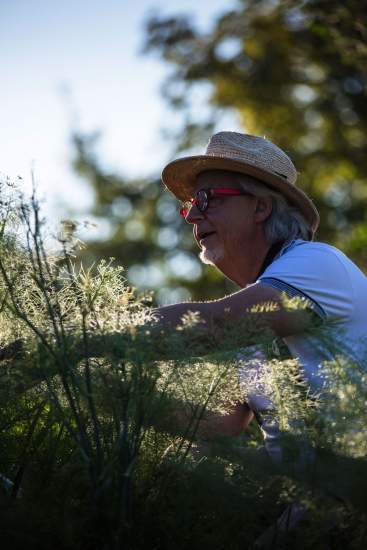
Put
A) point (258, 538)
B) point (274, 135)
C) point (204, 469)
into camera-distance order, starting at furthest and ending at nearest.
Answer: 1. point (274, 135)
2. point (258, 538)
3. point (204, 469)

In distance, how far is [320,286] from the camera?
301cm

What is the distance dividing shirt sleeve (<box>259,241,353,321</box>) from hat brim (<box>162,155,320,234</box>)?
972mm

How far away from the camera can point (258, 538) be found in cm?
232

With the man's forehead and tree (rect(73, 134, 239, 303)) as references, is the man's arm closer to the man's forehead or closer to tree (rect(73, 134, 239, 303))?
the man's forehead

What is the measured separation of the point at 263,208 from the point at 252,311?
1999mm

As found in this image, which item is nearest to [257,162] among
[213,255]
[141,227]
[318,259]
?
[213,255]

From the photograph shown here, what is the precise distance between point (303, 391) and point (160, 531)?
2.24 ft

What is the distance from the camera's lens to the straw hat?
162 inches

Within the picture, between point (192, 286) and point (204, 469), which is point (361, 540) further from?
point (192, 286)

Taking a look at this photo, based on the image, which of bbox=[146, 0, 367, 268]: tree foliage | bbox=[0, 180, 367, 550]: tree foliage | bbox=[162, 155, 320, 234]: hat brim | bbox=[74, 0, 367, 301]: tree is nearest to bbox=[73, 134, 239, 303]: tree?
bbox=[74, 0, 367, 301]: tree

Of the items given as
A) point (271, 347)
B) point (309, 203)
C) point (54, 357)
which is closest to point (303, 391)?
point (271, 347)

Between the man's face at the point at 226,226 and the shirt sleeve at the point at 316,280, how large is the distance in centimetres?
86

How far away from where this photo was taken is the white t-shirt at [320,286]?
2.79 m

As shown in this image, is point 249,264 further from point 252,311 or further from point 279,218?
point 252,311
